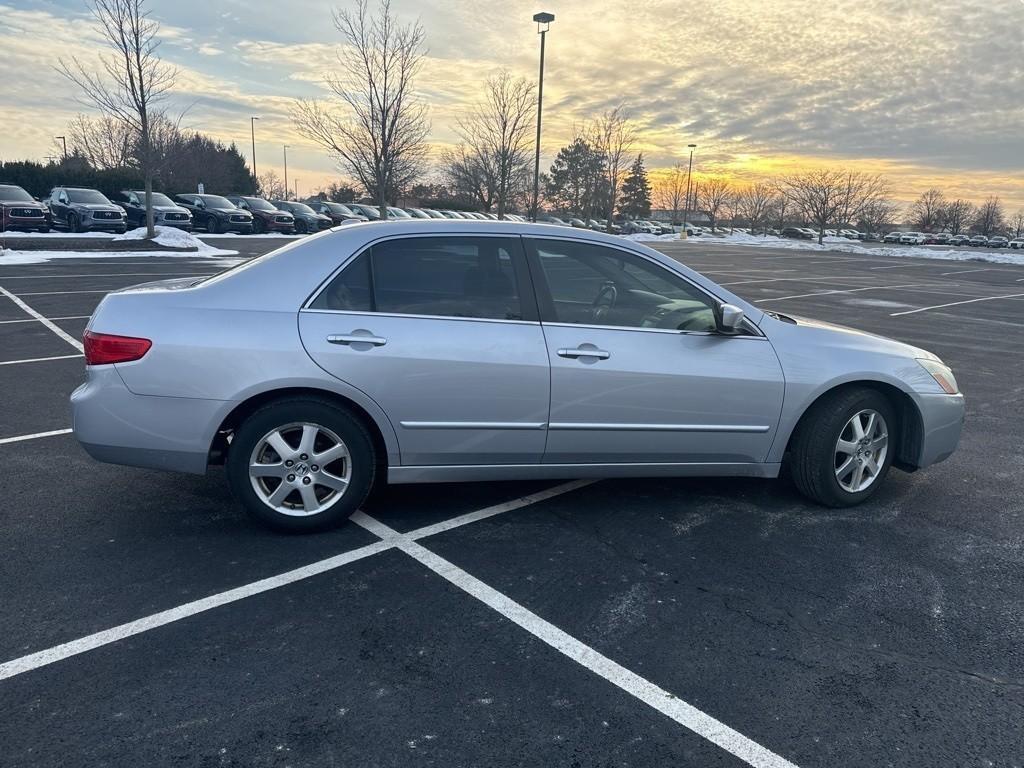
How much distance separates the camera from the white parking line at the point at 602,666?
2422 mm

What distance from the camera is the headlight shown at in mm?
4469

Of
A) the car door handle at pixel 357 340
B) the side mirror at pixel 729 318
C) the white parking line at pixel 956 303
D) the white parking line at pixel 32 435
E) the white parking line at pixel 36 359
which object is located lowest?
the white parking line at pixel 32 435

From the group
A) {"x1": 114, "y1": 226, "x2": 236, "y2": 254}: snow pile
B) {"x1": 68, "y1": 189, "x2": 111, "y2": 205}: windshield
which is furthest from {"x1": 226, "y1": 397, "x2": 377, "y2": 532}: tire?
{"x1": 68, "y1": 189, "x2": 111, "y2": 205}: windshield

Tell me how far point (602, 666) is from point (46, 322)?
1001cm

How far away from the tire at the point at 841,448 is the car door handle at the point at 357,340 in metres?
2.45

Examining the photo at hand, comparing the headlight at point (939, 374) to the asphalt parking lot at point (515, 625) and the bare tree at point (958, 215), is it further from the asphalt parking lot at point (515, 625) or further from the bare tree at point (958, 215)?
the bare tree at point (958, 215)

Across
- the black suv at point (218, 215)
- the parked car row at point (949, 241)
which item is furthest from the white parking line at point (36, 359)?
the parked car row at point (949, 241)

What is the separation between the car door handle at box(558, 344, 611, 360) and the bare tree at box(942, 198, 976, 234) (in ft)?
338

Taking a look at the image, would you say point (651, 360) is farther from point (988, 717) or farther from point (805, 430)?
point (988, 717)

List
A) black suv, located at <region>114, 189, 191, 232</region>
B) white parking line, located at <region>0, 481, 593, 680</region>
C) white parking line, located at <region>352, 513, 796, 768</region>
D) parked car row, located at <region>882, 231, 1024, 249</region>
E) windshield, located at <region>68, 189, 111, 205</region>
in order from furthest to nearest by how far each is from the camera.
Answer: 1. parked car row, located at <region>882, 231, 1024, 249</region>
2. black suv, located at <region>114, 189, 191, 232</region>
3. windshield, located at <region>68, 189, 111, 205</region>
4. white parking line, located at <region>0, 481, 593, 680</region>
5. white parking line, located at <region>352, 513, 796, 768</region>

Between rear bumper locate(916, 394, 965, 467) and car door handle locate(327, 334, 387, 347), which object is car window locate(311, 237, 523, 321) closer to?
car door handle locate(327, 334, 387, 347)

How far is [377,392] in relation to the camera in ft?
12.3

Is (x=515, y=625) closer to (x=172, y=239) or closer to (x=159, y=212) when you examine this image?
(x=172, y=239)

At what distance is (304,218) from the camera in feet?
120
